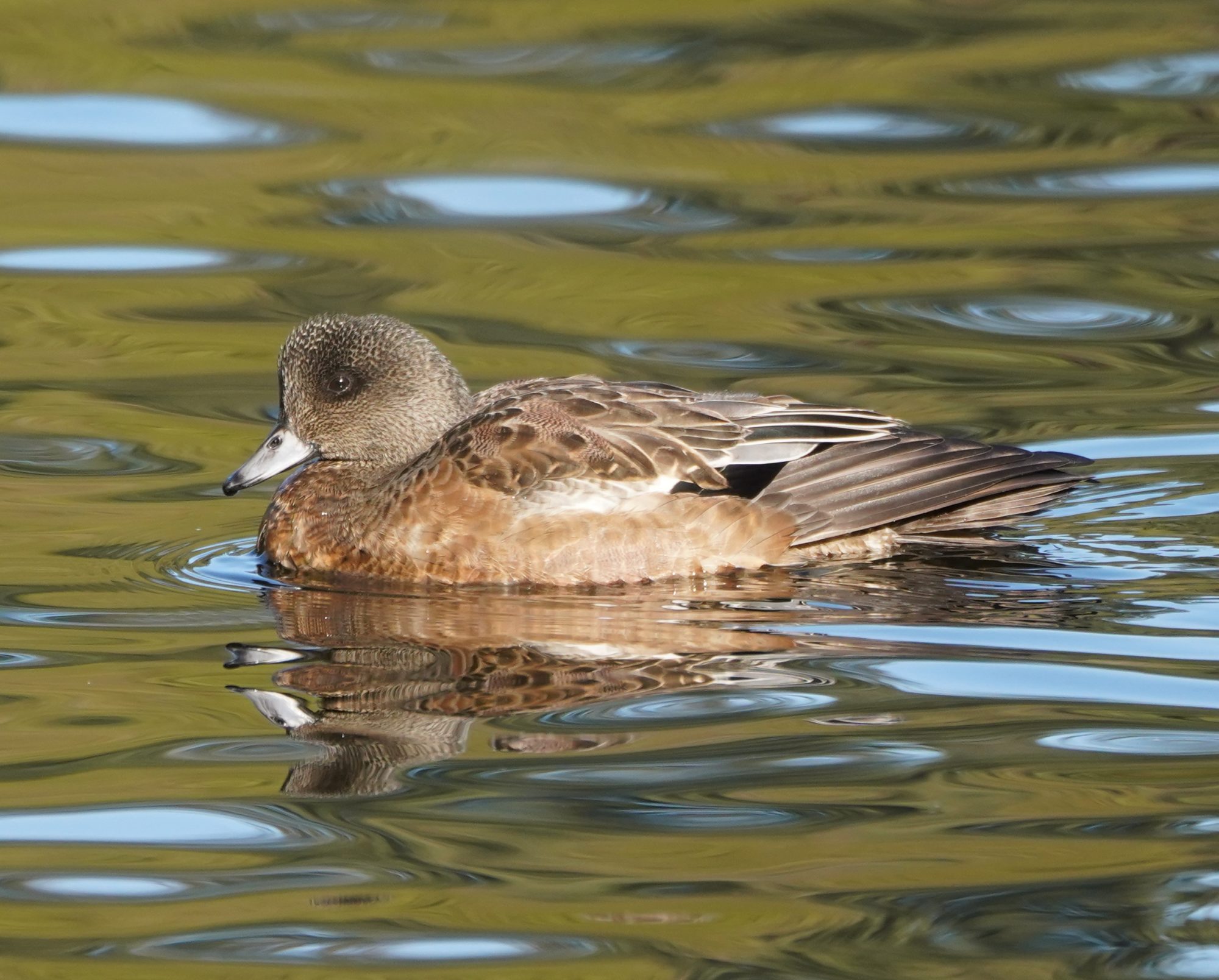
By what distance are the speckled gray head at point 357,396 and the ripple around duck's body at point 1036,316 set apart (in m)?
3.78

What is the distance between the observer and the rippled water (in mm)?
5316

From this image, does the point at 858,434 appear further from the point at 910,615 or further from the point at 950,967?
the point at 950,967

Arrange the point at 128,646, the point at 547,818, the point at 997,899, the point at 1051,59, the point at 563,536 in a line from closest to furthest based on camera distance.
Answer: the point at 997,899
the point at 547,818
the point at 128,646
the point at 563,536
the point at 1051,59

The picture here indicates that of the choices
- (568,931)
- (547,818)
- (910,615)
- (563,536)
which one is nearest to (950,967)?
(568,931)

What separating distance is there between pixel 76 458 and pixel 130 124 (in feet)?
19.6

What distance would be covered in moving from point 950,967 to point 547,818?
1264 mm

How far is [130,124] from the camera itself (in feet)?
50.5

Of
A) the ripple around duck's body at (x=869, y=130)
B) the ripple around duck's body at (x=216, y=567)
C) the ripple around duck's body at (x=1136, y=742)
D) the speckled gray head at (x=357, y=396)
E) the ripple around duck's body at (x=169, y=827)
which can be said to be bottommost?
the ripple around duck's body at (x=169, y=827)

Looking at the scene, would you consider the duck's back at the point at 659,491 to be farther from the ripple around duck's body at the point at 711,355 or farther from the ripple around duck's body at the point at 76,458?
the ripple around duck's body at the point at 711,355

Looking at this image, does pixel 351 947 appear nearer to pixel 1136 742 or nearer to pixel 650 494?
pixel 1136 742

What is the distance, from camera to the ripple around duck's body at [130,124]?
15.1 metres

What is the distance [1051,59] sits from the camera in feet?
53.1

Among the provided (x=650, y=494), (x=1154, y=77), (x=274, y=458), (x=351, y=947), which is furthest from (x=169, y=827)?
(x=1154, y=77)

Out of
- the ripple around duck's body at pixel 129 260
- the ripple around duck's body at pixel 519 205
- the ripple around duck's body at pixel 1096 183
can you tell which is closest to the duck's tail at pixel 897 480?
the ripple around duck's body at pixel 519 205
